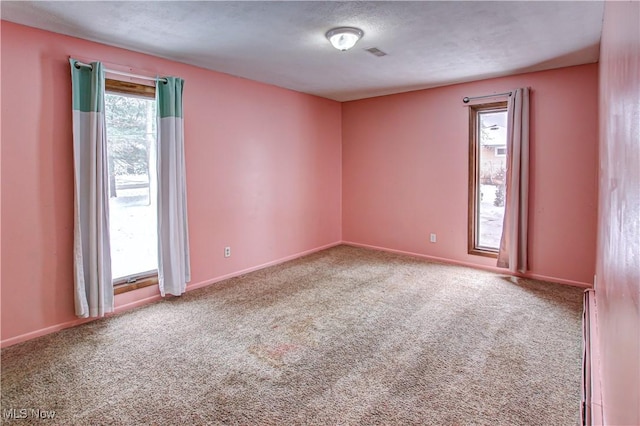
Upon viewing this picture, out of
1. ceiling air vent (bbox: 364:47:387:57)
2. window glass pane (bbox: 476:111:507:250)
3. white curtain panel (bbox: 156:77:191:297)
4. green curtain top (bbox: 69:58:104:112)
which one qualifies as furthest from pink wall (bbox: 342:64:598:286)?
green curtain top (bbox: 69:58:104:112)

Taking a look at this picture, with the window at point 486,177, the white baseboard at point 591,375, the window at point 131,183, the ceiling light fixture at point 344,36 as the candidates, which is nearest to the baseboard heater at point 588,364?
the white baseboard at point 591,375

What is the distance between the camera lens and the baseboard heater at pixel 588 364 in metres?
1.79

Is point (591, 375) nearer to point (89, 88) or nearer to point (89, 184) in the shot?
point (89, 184)

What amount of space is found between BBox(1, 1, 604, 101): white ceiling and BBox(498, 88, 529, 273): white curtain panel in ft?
1.34

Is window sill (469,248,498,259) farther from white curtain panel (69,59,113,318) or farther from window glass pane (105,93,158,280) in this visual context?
white curtain panel (69,59,113,318)

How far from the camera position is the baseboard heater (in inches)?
70.7

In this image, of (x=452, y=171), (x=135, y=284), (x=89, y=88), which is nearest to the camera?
(x=89, y=88)

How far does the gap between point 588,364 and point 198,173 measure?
12.0ft

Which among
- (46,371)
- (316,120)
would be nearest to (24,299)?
(46,371)

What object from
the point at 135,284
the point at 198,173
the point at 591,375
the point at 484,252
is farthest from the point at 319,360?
the point at 484,252

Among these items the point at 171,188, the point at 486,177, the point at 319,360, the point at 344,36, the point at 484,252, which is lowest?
the point at 319,360

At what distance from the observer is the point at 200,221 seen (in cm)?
402

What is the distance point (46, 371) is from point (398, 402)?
88.1 inches

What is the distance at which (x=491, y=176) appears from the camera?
4699 millimetres
